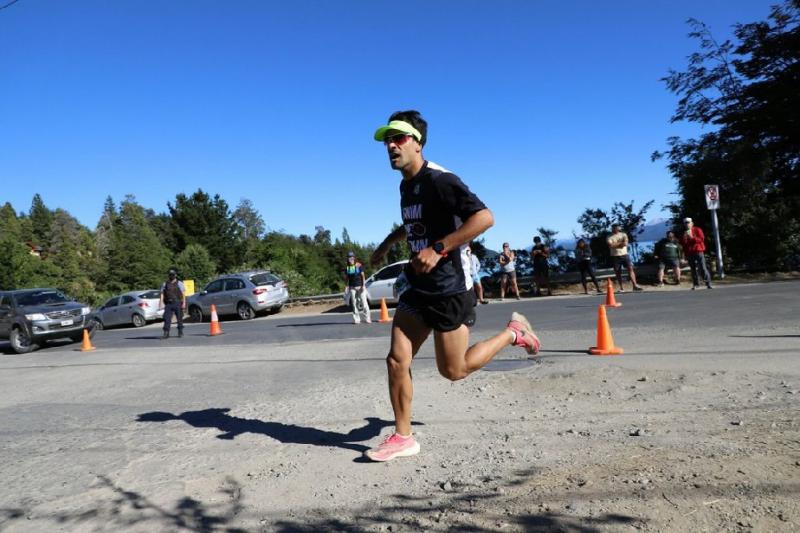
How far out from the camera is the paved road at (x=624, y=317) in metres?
9.46

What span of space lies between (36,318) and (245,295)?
23.6 feet

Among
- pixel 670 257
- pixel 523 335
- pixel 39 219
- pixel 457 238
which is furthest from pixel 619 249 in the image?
pixel 39 219

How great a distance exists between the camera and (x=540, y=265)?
1902 centimetres

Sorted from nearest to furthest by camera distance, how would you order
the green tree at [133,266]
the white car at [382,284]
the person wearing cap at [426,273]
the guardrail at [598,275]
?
the person wearing cap at [426,273] → the guardrail at [598,275] → the white car at [382,284] → the green tree at [133,266]

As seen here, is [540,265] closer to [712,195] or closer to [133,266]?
[712,195]

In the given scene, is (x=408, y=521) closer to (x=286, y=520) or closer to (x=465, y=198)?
(x=286, y=520)

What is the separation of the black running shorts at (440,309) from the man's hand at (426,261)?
26 centimetres

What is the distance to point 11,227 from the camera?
4473 inches

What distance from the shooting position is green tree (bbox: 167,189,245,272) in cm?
6781

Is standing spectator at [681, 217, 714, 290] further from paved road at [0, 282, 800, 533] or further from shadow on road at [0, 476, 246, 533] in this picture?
shadow on road at [0, 476, 246, 533]

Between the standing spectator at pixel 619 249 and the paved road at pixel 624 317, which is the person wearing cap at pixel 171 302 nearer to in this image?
the paved road at pixel 624 317

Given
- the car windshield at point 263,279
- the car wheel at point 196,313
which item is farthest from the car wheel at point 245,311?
the car wheel at point 196,313

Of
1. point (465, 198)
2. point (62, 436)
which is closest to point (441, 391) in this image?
point (465, 198)

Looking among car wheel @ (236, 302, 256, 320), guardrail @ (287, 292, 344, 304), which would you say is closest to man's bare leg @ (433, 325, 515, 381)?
car wheel @ (236, 302, 256, 320)
